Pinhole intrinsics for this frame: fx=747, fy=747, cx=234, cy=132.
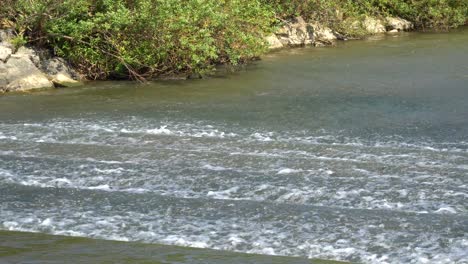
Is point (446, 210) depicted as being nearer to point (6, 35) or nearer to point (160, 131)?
point (160, 131)

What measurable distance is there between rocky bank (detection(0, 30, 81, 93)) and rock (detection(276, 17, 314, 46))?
918 centimetres

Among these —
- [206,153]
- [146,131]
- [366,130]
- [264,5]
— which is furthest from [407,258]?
[264,5]

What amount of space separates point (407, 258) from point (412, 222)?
1.03 m

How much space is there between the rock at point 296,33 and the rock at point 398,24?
5172mm

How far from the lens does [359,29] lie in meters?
26.8

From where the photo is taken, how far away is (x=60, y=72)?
1786 centimetres

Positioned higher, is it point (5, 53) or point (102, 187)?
point (5, 53)

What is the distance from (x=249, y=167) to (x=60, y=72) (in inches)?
348

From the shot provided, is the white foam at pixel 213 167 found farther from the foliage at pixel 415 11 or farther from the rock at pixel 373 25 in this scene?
the rock at pixel 373 25

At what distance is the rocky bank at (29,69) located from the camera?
16797 millimetres

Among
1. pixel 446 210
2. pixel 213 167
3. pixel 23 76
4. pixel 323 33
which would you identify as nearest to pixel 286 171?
pixel 213 167

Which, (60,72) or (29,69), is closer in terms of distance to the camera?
(29,69)

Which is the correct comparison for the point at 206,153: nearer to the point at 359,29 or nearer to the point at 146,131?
the point at 146,131

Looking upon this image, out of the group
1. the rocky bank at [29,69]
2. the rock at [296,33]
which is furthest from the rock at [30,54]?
the rock at [296,33]
